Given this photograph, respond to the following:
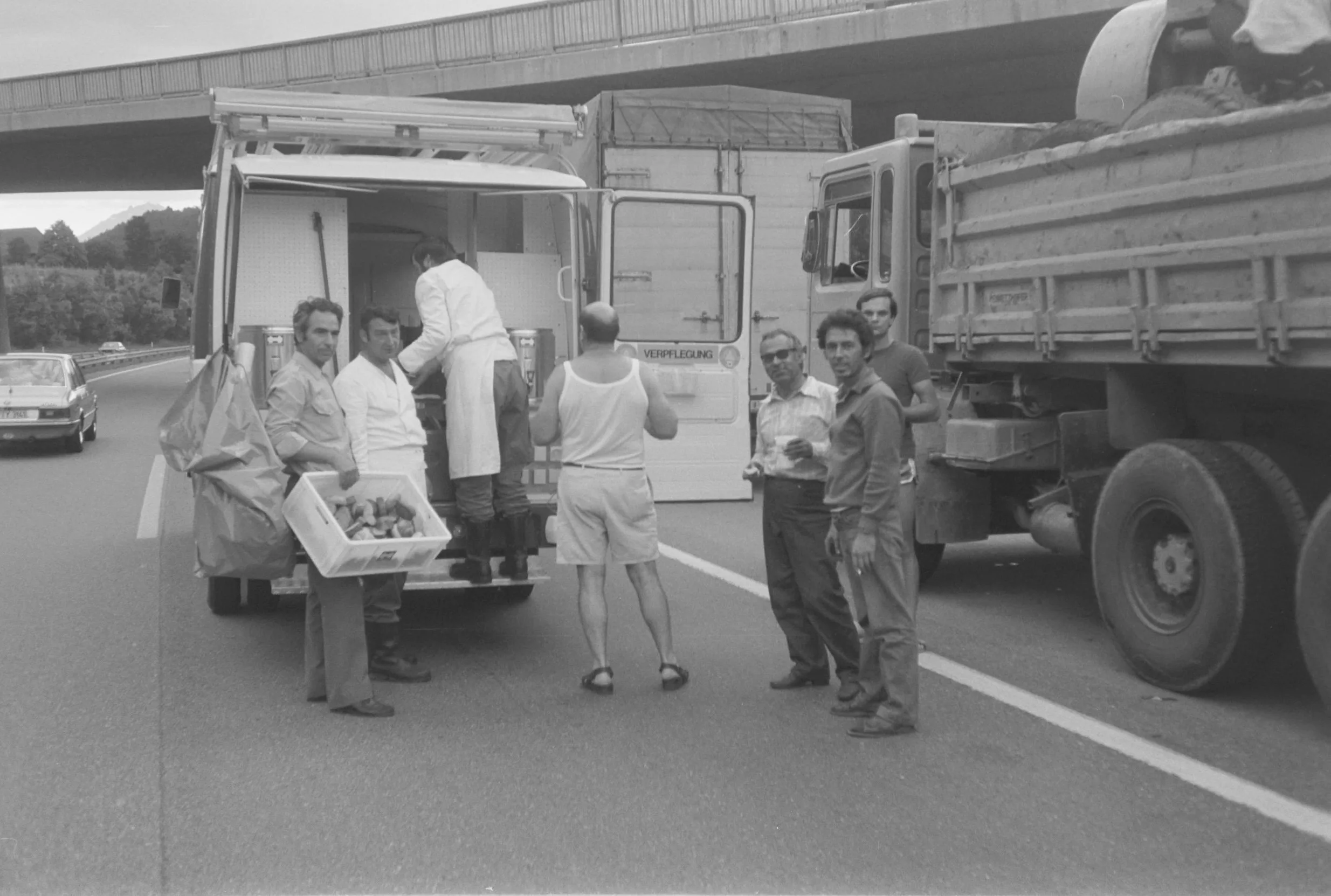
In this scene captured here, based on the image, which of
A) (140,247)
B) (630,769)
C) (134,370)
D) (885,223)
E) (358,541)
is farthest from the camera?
(140,247)

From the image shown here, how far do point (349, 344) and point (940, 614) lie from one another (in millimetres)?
4050

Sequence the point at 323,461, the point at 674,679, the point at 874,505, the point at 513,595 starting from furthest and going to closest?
the point at 513,595, the point at 674,679, the point at 323,461, the point at 874,505

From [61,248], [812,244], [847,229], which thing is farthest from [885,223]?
[61,248]

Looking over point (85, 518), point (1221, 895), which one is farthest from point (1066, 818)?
point (85, 518)

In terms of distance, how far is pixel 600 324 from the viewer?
22.6 feet

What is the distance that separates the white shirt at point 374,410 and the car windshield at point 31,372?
16.4 metres

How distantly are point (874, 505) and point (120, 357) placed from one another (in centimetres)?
6011

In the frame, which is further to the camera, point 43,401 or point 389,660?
point 43,401

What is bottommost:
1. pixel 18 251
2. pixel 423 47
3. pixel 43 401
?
pixel 43 401

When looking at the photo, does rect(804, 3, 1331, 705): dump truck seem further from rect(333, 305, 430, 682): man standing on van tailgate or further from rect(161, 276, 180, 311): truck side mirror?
rect(161, 276, 180, 311): truck side mirror

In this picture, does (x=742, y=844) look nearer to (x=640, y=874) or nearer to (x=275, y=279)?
(x=640, y=874)

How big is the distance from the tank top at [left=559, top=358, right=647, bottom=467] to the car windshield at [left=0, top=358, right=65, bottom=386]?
671 inches

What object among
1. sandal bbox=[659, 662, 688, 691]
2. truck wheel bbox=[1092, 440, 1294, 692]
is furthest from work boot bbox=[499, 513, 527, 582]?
truck wheel bbox=[1092, 440, 1294, 692]

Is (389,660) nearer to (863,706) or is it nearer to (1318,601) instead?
(863,706)
